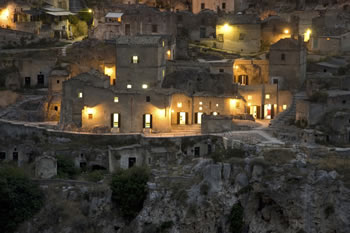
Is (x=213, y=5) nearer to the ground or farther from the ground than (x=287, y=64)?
farther from the ground

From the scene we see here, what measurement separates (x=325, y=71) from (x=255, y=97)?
633 cm

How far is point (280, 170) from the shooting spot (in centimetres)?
5697

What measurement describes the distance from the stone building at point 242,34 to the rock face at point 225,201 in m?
18.8

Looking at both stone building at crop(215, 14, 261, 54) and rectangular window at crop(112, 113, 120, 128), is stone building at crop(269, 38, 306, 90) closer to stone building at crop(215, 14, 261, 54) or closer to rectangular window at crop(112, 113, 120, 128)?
stone building at crop(215, 14, 261, 54)

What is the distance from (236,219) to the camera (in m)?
56.7

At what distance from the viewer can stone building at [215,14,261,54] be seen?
75.9 m

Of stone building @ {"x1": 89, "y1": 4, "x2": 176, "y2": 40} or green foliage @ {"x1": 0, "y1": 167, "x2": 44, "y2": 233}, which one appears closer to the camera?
green foliage @ {"x1": 0, "y1": 167, "x2": 44, "y2": 233}

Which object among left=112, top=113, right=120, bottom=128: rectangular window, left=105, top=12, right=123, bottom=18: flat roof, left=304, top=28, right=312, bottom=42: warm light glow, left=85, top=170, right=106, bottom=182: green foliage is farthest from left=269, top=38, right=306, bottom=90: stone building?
left=85, top=170, right=106, bottom=182: green foliage

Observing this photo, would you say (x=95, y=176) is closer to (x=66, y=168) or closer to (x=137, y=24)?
(x=66, y=168)

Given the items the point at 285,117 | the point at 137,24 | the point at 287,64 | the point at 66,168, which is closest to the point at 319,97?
the point at 285,117

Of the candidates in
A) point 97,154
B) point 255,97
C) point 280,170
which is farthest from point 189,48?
point 280,170

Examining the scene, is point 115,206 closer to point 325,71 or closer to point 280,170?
point 280,170

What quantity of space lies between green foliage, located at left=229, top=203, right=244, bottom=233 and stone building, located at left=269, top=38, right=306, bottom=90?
14752 millimetres

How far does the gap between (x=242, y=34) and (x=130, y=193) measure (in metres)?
22.0
